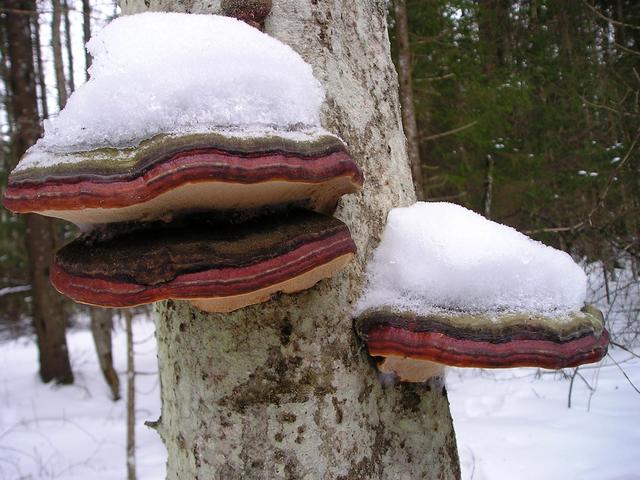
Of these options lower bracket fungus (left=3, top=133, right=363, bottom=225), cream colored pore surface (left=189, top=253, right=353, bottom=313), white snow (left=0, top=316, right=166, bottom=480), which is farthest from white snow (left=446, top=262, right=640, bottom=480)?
lower bracket fungus (left=3, top=133, right=363, bottom=225)

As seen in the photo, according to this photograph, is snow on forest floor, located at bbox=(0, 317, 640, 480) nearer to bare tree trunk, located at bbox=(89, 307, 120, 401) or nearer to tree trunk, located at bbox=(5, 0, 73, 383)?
bare tree trunk, located at bbox=(89, 307, 120, 401)

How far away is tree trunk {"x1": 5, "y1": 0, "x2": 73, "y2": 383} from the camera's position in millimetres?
8492

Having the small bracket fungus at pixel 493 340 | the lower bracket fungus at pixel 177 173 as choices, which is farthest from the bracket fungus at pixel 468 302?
the lower bracket fungus at pixel 177 173

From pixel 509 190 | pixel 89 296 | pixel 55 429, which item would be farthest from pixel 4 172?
pixel 89 296

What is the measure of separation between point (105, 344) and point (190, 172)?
353 inches

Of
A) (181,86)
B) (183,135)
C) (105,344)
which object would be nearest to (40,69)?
(105,344)

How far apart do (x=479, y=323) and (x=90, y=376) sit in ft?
34.6

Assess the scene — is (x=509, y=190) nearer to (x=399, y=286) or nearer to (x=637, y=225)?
(x=637, y=225)

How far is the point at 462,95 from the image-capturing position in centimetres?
766

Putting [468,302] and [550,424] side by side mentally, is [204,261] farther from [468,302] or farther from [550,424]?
[550,424]

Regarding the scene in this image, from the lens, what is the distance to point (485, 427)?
4773mm

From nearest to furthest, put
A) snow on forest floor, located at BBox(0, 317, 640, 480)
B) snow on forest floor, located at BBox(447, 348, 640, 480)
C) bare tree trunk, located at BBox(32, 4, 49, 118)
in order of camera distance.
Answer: snow on forest floor, located at BBox(447, 348, 640, 480), snow on forest floor, located at BBox(0, 317, 640, 480), bare tree trunk, located at BBox(32, 4, 49, 118)

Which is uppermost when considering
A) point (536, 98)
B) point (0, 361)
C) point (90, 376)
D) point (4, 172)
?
point (536, 98)

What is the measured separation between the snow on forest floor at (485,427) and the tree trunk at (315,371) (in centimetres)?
279
